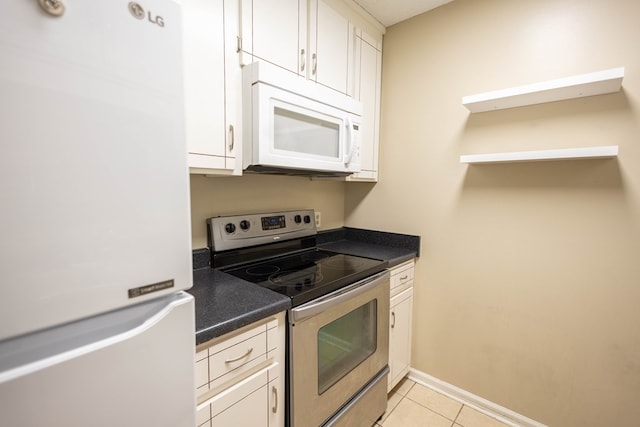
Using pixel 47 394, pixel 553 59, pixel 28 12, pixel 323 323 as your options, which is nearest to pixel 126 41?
pixel 28 12

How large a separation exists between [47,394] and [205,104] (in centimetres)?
97

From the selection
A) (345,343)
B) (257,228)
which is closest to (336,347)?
(345,343)

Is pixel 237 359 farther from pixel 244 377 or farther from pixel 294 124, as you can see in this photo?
pixel 294 124

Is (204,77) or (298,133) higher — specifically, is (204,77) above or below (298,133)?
above

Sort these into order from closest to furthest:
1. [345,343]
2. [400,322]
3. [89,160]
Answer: [89,160], [345,343], [400,322]

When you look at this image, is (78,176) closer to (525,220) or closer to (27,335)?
(27,335)

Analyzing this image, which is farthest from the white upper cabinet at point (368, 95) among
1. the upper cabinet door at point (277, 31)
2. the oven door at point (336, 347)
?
the oven door at point (336, 347)

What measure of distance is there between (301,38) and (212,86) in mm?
593

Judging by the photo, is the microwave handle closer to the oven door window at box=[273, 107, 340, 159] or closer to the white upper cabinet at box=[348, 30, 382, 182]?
the oven door window at box=[273, 107, 340, 159]

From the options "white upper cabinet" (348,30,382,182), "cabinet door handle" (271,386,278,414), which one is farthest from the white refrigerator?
"white upper cabinet" (348,30,382,182)

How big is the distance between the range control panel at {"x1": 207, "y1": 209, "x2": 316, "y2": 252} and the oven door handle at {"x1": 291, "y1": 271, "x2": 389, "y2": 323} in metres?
0.58

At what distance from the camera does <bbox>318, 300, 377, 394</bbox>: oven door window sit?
50.7 inches

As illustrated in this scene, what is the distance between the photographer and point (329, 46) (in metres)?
1.62

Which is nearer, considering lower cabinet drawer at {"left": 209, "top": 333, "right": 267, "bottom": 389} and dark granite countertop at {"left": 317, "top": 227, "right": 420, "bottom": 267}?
lower cabinet drawer at {"left": 209, "top": 333, "right": 267, "bottom": 389}
